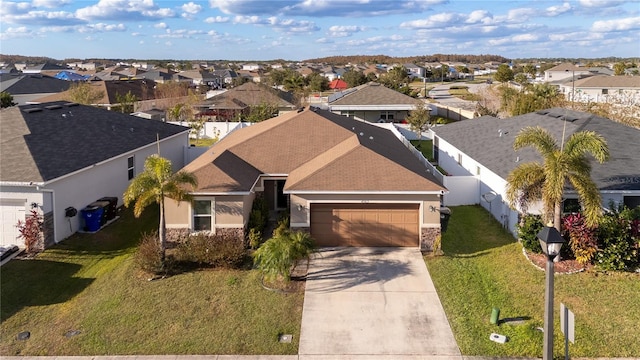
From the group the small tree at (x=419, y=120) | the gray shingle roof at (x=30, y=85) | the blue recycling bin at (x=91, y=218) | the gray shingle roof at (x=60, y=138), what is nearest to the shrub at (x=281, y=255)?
the blue recycling bin at (x=91, y=218)

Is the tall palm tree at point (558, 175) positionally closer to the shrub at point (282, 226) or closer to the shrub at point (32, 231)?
the shrub at point (282, 226)

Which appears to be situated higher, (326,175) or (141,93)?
(141,93)

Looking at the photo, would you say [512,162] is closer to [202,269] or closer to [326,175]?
[326,175]

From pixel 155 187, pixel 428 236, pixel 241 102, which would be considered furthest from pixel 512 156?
pixel 241 102

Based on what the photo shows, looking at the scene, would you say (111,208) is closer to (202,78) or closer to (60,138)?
(60,138)

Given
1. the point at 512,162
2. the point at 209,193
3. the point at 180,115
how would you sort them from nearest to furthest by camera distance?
1. the point at 209,193
2. the point at 512,162
3. the point at 180,115

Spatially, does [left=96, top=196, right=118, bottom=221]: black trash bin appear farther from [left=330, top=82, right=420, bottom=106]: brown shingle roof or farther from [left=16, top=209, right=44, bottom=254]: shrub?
[left=330, top=82, right=420, bottom=106]: brown shingle roof

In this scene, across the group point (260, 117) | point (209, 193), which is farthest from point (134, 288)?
point (260, 117)

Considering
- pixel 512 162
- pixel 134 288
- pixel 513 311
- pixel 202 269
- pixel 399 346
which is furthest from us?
pixel 512 162
